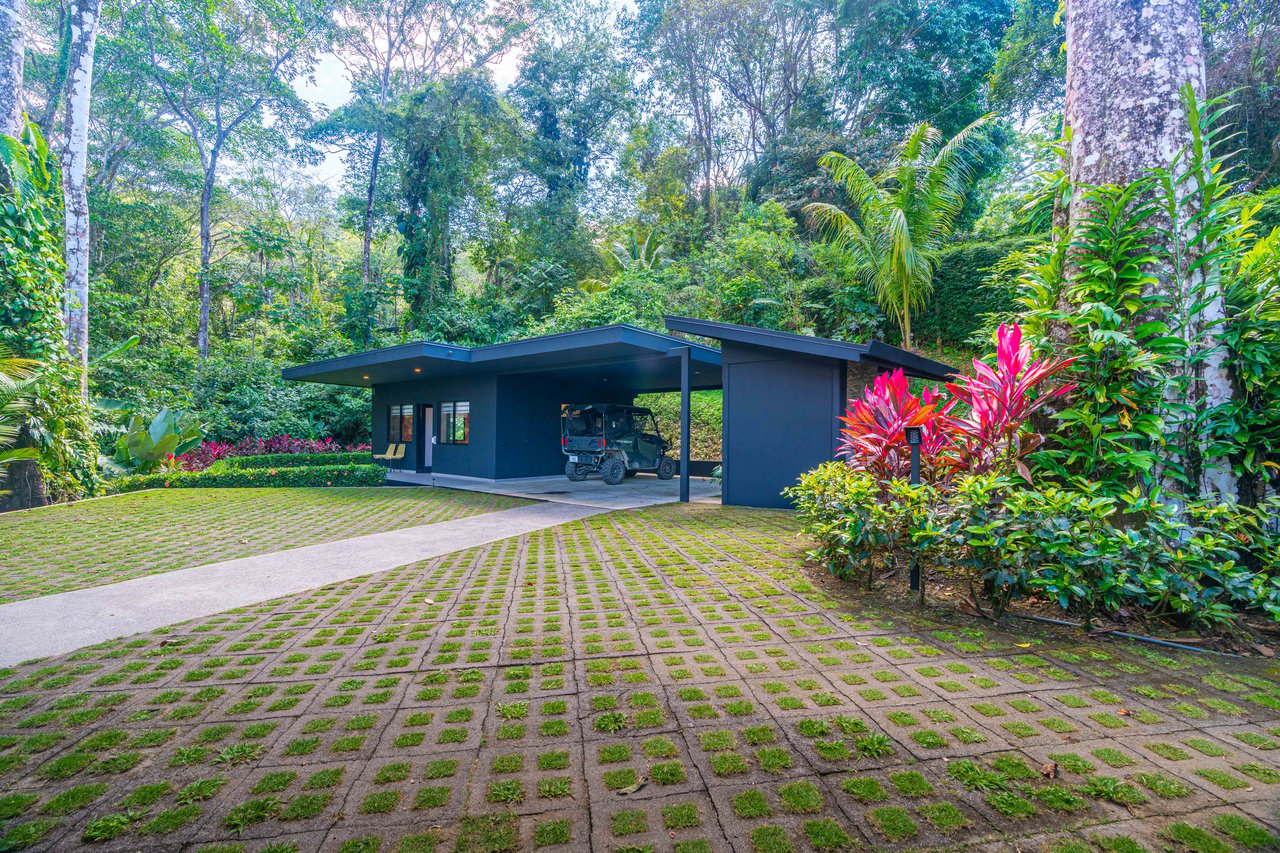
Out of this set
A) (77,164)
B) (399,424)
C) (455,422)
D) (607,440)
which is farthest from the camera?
(399,424)

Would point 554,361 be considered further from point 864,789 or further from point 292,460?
point 864,789

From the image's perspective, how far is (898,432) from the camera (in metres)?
4.47

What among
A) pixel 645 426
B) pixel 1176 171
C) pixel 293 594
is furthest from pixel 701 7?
pixel 293 594

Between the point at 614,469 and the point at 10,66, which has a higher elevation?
the point at 10,66

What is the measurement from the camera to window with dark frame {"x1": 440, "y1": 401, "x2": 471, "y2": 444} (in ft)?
46.2

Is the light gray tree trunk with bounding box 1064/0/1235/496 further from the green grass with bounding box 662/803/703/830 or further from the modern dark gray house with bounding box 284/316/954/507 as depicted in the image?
the green grass with bounding box 662/803/703/830

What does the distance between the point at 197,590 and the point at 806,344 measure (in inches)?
278

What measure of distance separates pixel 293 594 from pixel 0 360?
6414mm

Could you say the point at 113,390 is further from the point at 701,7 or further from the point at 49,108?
the point at 701,7

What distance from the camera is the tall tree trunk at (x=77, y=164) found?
9758 mm

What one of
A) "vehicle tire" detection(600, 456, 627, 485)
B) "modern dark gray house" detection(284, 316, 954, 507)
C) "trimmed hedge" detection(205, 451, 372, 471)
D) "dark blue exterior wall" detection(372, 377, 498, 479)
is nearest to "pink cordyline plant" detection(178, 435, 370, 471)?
"trimmed hedge" detection(205, 451, 372, 471)

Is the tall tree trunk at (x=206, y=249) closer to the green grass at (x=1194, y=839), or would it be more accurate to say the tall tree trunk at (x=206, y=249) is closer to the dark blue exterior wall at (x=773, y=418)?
the dark blue exterior wall at (x=773, y=418)

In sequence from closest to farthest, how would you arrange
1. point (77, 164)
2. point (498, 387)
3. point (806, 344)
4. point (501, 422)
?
point (806, 344)
point (77, 164)
point (498, 387)
point (501, 422)

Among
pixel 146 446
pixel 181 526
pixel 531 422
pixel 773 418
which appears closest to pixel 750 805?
pixel 773 418
